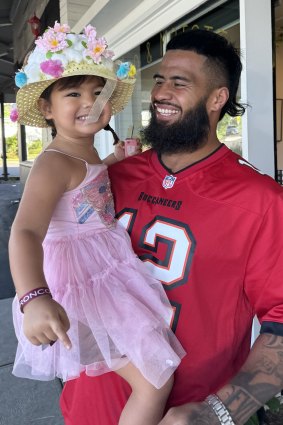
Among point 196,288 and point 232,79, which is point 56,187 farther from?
point 232,79

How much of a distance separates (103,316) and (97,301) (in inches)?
2.0

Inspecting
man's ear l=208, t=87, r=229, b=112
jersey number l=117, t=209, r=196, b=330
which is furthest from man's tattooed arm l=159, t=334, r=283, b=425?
man's ear l=208, t=87, r=229, b=112

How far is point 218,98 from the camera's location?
1647mm

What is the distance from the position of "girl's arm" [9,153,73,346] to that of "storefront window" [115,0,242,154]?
4.12 feet

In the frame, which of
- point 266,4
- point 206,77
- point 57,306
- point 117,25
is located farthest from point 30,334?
point 117,25

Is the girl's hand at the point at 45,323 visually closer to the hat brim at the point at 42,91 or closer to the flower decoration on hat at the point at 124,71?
the hat brim at the point at 42,91

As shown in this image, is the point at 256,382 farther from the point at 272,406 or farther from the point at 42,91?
the point at 42,91

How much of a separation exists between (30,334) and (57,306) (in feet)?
0.28

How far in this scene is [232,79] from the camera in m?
1.70

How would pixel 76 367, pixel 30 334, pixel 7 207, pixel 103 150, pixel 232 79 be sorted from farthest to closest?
pixel 7 207
pixel 103 150
pixel 232 79
pixel 76 367
pixel 30 334

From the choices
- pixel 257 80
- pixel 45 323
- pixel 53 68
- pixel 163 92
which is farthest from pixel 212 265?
pixel 257 80

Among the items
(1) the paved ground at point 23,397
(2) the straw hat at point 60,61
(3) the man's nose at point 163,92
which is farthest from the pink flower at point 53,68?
(1) the paved ground at point 23,397

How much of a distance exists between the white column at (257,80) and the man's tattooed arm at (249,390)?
3.72ft

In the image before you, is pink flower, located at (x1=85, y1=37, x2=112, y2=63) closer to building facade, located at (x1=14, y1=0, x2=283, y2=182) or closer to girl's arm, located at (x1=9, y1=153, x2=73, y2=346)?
girl's arm, located at (x1=9, y1=153, x2=73, y2=346)
